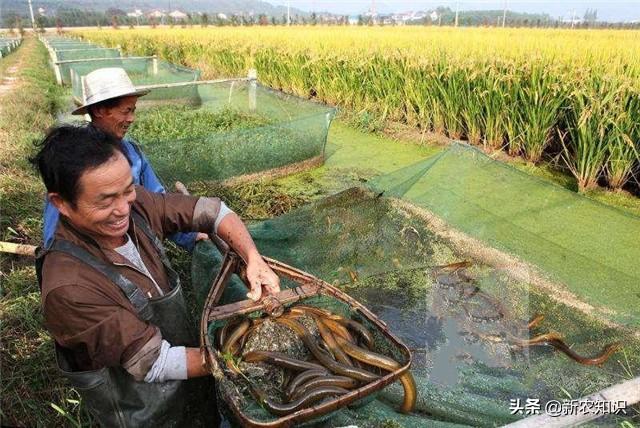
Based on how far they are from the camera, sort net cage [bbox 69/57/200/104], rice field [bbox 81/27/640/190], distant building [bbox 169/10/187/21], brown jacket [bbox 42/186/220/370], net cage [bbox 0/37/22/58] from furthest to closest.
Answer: distant building [bbox 169/10/187/21] < net cage [bbox 0/37/22/58] < net cage [bbox 69/57/200/104] < rice field [bbox 81/27/640/190] < brown jacket [bbox 42/186/220/370]

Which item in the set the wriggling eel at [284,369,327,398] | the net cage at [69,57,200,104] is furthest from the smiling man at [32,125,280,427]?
the net cage at [69,57,200,104]

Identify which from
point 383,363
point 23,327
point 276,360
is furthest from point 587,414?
point 23,327

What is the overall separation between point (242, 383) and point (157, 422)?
0.37 meters

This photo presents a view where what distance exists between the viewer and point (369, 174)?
675 centimetres

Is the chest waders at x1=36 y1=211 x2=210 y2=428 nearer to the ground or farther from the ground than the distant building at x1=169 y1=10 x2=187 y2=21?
nearer to the ground

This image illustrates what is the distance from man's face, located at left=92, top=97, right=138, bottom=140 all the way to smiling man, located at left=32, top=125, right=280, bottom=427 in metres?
1.22

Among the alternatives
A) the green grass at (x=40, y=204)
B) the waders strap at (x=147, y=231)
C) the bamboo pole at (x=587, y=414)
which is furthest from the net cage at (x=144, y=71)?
the bamboo pole at (x=587, y=414)

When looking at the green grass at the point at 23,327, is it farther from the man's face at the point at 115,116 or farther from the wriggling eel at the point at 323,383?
the man's face at the point at 115,116

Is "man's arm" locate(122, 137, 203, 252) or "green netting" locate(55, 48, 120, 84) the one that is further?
"green netting" locate(55, 48, 120, 84)

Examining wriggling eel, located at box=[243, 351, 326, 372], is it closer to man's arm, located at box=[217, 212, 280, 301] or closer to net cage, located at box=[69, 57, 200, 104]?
man's arm, located at box=[217, 212, 280, 301]

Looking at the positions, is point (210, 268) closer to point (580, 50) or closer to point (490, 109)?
point (490, 109)

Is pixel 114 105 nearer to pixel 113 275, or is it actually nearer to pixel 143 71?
pixel 113 275

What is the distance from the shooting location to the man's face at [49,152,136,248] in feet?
5.30

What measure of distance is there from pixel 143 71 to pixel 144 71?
0.09 ft
